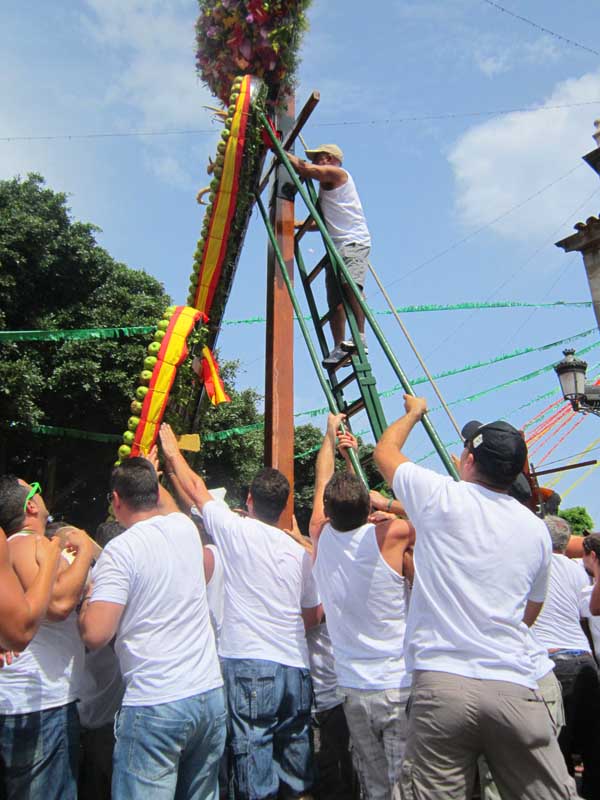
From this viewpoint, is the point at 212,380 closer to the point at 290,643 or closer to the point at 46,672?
the point at 290,643

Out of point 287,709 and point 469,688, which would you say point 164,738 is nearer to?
point 287,709

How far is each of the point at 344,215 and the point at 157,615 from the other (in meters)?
3.87

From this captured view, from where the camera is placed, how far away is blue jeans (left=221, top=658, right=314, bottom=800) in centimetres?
304

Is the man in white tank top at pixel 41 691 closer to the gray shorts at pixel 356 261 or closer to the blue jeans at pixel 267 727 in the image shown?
the blue jeans at pixel 267 727

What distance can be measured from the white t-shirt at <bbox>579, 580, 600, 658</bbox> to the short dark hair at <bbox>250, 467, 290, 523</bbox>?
236 cm

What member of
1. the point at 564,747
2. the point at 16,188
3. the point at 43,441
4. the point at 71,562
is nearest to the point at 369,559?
the point at 71,562

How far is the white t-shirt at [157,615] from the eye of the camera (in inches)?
104

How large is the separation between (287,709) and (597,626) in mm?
2690

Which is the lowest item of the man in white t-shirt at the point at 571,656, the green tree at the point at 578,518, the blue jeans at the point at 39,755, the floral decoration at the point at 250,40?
the green tree at the point at 578,518

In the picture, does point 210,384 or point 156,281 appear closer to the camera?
point 210,384

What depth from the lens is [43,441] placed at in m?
14.1

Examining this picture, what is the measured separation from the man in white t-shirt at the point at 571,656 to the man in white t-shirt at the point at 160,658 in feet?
8.45

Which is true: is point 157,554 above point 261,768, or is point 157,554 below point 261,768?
above

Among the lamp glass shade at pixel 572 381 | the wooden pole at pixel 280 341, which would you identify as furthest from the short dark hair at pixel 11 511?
the lamp glass shade at pixel 572 381
